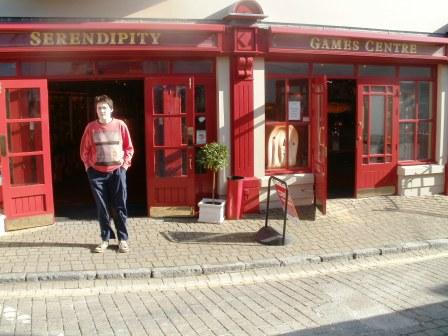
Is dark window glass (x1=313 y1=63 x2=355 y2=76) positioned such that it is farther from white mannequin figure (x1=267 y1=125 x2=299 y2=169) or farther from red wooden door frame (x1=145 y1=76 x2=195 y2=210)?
red wooden door frame (x1=145 y1=76 x2=195 y2=210)

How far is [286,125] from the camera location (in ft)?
30.9

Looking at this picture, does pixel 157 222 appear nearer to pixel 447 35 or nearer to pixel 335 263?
pixel 335 263

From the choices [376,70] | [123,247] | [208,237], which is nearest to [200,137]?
[208,237]

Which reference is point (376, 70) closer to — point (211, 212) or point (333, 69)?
point (333, 69)

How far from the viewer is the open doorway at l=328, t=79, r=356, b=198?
12.9 metres

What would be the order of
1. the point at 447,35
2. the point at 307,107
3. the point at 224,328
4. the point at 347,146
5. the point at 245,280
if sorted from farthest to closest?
1. the point at 347,146
2. the point at 447,35
3. the point at 307,107
4. the point at 245,280
5. the point at 224,328

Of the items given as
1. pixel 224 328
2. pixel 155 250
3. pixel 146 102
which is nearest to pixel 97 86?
pixel 146 102

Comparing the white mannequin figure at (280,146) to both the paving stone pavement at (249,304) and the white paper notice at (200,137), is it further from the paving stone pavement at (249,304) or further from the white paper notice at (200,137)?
the paving stone pavement at (249,304)

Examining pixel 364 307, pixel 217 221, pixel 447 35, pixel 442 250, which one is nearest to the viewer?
pixel 364 307

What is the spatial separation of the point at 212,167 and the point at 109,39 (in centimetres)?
248

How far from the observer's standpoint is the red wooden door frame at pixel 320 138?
8508 mm

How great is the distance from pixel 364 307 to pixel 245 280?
4.69ft

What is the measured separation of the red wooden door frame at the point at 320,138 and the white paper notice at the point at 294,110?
26 centimetres

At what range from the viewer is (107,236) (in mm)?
6891
